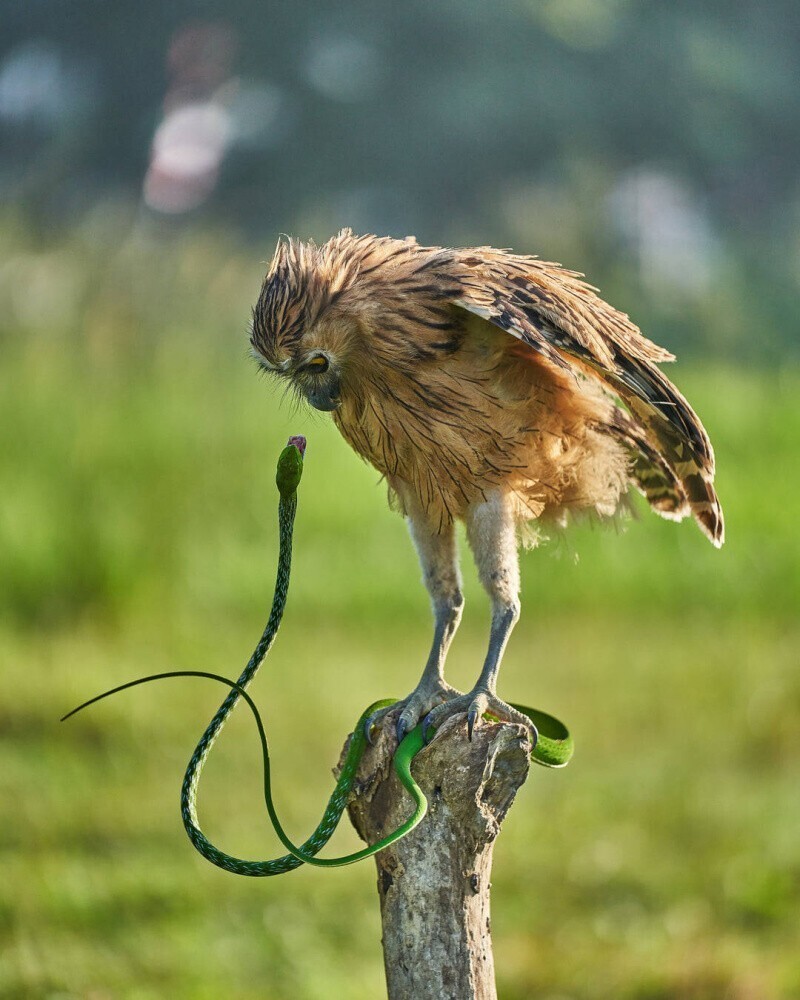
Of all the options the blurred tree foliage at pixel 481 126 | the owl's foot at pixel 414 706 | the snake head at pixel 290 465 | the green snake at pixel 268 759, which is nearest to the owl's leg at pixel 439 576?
the owl's foot at pixel 414 706

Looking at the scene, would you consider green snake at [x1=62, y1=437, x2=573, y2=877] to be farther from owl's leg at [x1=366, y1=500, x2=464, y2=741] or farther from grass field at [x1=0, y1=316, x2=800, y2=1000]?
grass field at [x1=0, y1=316, x2=800, y2=1000]

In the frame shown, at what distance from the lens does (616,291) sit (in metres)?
6.69

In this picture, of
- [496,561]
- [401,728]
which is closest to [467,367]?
[496,561]

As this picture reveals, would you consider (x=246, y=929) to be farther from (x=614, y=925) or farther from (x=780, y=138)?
(x=780, y=138)

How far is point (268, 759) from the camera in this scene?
195 centimetres

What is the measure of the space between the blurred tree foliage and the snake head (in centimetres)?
469

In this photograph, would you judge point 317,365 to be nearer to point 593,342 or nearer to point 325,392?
point 325,392

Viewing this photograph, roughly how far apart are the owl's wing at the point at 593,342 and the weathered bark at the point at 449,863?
69 centimetres

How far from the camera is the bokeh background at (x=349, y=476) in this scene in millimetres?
4648

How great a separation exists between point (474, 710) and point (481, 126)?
5.11 meters

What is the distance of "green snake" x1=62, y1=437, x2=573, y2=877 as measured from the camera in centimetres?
190

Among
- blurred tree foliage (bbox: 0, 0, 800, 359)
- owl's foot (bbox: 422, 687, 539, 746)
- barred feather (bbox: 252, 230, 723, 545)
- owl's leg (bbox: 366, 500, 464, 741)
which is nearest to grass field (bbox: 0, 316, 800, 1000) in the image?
blurred tree foliage (bbox: 0, 0, 800, 359)

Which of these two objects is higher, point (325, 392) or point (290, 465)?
point (325, 392)

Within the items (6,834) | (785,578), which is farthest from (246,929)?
(785,578)
